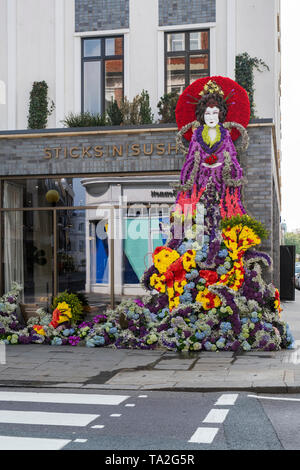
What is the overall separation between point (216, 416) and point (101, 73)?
1178 centimetres

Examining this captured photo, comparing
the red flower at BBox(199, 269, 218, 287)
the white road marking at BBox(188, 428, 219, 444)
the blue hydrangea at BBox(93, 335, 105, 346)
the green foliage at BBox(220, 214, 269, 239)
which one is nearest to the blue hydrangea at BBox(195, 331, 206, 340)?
→ the red flower at BBox(199, 269, 218, 287)

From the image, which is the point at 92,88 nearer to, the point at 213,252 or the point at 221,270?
the point at 213,252

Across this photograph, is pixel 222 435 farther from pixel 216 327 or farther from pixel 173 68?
pixel 173 68

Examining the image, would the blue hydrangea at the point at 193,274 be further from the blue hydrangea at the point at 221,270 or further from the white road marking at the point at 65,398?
the white road marking at the point at 65,398

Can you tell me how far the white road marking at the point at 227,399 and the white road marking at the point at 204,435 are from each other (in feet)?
3.90

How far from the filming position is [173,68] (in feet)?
53.2

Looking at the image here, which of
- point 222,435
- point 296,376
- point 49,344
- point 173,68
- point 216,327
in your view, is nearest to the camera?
point 222,435

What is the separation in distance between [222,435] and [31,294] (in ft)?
27.0

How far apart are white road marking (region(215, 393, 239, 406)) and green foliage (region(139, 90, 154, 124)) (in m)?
8.25

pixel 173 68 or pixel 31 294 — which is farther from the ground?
pixel 173 68

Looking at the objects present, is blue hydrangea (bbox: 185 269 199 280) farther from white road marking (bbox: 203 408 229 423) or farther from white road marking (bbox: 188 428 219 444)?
white road marking (bbox: 188 428 219 444)

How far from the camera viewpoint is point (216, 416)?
256 inches

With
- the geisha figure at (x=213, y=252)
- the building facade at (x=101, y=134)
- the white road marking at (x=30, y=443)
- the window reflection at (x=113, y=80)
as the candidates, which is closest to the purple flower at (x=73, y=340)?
the geisha figure at (x=213, y=252)
